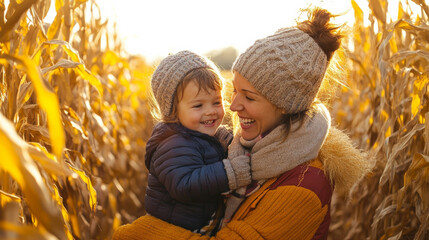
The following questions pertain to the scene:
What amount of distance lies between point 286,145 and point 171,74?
575mm

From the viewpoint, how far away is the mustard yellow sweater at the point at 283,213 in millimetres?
1588

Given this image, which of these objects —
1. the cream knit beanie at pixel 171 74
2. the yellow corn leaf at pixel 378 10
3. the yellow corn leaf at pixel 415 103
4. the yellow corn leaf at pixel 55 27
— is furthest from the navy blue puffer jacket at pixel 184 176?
the yellow corn leaf at pixel 378 10

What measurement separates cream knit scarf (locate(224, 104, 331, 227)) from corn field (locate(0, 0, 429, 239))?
1.23ft

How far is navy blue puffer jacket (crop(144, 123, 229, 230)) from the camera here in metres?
1.64

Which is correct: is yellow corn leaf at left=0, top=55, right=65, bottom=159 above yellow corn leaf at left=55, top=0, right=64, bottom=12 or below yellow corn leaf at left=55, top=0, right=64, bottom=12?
below

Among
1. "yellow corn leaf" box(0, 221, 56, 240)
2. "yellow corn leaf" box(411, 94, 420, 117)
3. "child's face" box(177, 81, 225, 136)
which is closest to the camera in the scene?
"yellow corn leaf" box(0, 221, 56, 240)

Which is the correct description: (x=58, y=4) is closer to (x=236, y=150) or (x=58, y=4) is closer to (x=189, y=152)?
(x=189, y=152)

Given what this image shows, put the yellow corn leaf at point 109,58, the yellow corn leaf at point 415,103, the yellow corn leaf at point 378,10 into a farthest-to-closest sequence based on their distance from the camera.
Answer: the yellow corn leaf at point 109,58 < the yellow corn leaf at point 378,10 < the yellow corn leaf at point 415,103

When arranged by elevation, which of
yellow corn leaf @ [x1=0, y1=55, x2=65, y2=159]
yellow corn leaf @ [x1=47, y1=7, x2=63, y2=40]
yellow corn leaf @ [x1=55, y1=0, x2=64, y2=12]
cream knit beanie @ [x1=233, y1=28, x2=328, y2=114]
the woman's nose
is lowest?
the woman's nose

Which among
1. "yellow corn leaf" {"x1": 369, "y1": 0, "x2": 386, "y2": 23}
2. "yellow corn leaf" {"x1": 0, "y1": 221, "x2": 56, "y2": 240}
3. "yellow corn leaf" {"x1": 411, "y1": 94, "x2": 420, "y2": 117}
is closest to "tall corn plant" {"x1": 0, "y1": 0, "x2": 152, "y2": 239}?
"yellow corn leaf" {"x1": 0, "y1": 221, "x2": 56, "y2": 240}

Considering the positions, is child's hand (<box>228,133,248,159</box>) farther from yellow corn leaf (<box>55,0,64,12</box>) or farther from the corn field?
yellow corn leaf (<box>55,0,64,12</box>)

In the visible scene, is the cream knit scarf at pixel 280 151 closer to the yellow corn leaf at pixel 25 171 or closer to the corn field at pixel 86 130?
the corn field at pixel 86 130

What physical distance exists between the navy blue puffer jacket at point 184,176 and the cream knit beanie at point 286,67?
1.11 ft

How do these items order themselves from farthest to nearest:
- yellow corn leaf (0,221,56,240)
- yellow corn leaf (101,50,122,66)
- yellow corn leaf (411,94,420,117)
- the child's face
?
1. yellow corn leaf (101,50,122,66)
2. yellow corn leaf (411,94,420,117)
3. the child's face
4. yellow corn leaf (0,221,56,240)
